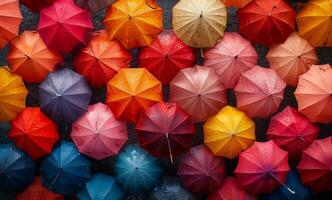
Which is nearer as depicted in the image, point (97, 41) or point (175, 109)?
point (175, 109)

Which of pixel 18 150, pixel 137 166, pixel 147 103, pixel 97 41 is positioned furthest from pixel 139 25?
pixel 18 150

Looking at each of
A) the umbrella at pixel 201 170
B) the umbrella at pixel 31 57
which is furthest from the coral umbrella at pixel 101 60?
the umbrella at pixel 201 170

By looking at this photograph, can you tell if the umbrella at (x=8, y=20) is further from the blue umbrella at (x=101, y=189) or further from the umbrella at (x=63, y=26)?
the blue umbrella at (x=101, y=189)

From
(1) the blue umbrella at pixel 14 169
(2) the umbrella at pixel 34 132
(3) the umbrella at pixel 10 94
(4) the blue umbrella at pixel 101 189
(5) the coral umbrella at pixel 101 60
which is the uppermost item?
(5) the coral umbrella at pixel 101 60

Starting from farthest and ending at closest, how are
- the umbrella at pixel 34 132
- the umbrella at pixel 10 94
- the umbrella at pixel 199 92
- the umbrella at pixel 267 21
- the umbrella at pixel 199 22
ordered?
1. the umbrella at pixel 10 94
2. the umbrella at pixel 34 132
3. the umbrella at pixel 267 21
4. the umbrella at pixel 199 22
5. the umbrella at pixel 199 92

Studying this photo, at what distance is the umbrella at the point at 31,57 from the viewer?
10078mm

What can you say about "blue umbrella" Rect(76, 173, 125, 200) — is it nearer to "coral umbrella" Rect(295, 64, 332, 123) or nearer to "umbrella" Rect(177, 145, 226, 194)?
"umbrella" Rect(177, 145, 226, 194)

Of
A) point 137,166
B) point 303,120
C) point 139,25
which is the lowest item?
point 137,166

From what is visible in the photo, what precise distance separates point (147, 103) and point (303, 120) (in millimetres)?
3207

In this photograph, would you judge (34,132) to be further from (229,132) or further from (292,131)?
(292,131)

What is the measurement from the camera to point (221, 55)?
10008mm

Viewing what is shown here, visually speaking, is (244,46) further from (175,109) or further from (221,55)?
(175,109)

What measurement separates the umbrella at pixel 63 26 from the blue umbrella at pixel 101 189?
9.35ft

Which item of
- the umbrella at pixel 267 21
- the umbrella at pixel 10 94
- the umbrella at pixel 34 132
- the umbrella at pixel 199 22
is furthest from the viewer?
the umbrella at pixel 10 94
